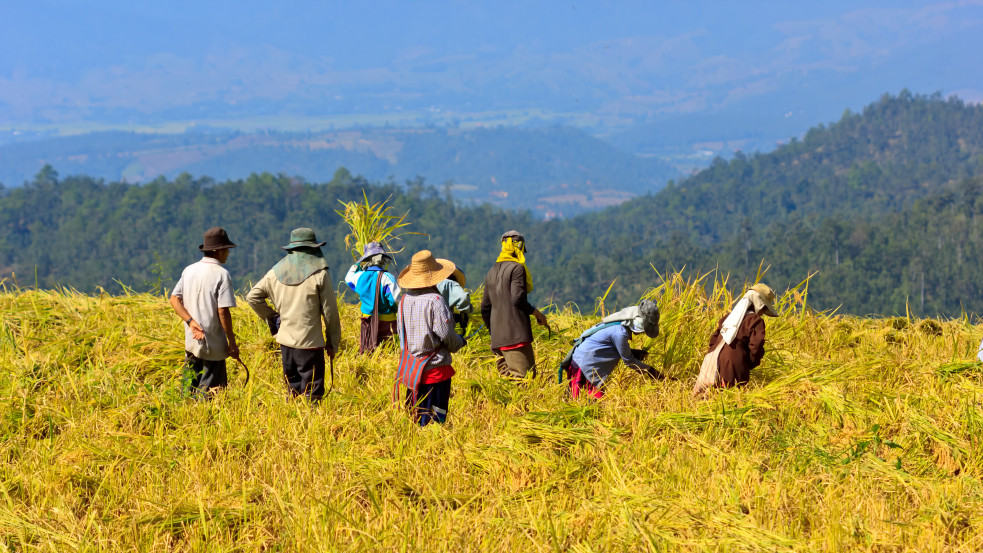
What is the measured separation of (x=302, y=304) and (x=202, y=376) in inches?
36.0

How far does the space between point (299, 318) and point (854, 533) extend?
333 cm

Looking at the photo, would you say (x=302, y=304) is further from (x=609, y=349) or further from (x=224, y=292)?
(x=609, y=349)

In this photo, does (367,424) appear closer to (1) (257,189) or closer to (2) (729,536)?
(2) (729,536)

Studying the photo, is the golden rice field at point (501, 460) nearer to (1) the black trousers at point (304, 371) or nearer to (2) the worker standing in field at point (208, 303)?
(1) the black trousers at point (304, 371)

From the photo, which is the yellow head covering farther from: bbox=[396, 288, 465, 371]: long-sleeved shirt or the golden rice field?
bbox=[396, 288, 465, 371]: long-sleeved shirt

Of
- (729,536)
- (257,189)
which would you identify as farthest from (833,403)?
(257,189)

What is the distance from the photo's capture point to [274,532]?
11.8 feet

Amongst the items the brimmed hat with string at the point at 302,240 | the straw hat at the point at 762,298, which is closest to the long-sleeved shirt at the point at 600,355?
the straw hat at the point at 762,298

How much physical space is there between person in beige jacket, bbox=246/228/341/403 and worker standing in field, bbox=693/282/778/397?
2.58m

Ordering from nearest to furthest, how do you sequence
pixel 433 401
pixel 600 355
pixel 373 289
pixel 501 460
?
pixel 501 460, pixel 433 401, pixel 600 355, pixel 373 289

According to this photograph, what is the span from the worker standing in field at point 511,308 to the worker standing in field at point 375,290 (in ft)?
2.61

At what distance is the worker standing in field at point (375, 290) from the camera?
5.99 m

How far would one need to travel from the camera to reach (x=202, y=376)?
201 inches

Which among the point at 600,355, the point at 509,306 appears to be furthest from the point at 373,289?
the point at 600,355
